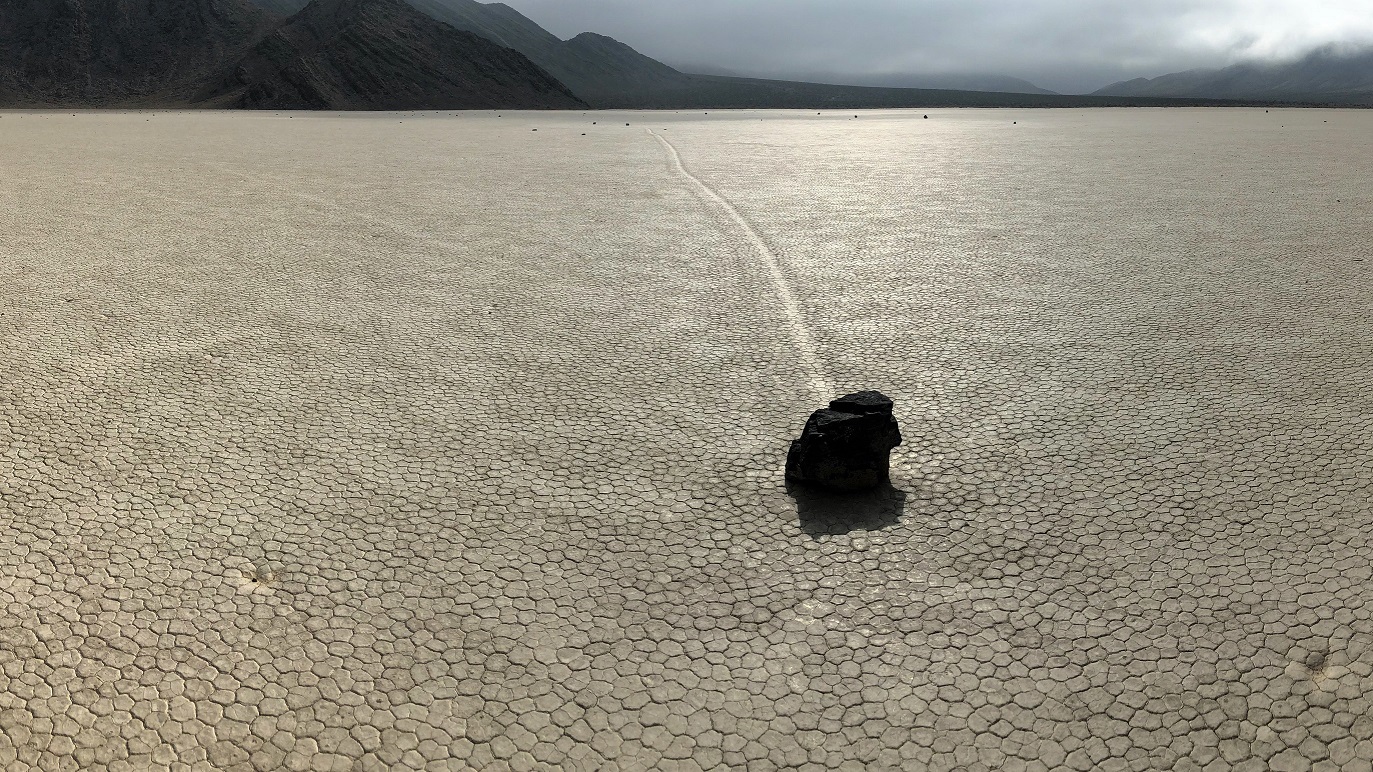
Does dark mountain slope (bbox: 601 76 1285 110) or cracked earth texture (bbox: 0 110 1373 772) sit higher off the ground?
dark mountain slope (bbox: 601 76 1285 110)

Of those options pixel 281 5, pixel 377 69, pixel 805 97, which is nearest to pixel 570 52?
pixel 281 5

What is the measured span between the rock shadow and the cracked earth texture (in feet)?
0.05

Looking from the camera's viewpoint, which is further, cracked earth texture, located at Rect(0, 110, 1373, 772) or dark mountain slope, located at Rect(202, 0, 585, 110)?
dark mountain slope, located at Rect(202, 0, 585, 110)

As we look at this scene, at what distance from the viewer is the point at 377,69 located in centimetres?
6838

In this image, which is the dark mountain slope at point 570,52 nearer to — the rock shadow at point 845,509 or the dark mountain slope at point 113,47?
the dark mountain slope at point 113,47

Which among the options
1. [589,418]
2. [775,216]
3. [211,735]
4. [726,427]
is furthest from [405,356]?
[775,216]

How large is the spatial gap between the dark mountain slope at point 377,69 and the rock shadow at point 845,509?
6530 centimetres

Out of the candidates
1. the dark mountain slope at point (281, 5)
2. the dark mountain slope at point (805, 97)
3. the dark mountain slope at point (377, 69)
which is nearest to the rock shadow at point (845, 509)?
the dark mountain slope at point (377, 69)

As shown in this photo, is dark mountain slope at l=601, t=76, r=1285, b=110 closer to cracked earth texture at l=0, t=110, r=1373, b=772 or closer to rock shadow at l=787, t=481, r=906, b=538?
cracked earth texture at l=0, t=110, r=1373, b=772

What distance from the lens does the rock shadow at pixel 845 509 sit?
2508 mm

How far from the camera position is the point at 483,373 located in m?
3.68

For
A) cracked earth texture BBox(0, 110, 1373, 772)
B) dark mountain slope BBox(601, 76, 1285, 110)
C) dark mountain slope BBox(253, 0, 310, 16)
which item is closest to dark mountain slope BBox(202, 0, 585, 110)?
dark mountain slope BBox(601, 76, 1285, 110)

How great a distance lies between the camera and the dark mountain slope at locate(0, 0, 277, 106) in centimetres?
7194

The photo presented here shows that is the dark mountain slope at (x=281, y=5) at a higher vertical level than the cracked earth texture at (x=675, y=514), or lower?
higher
